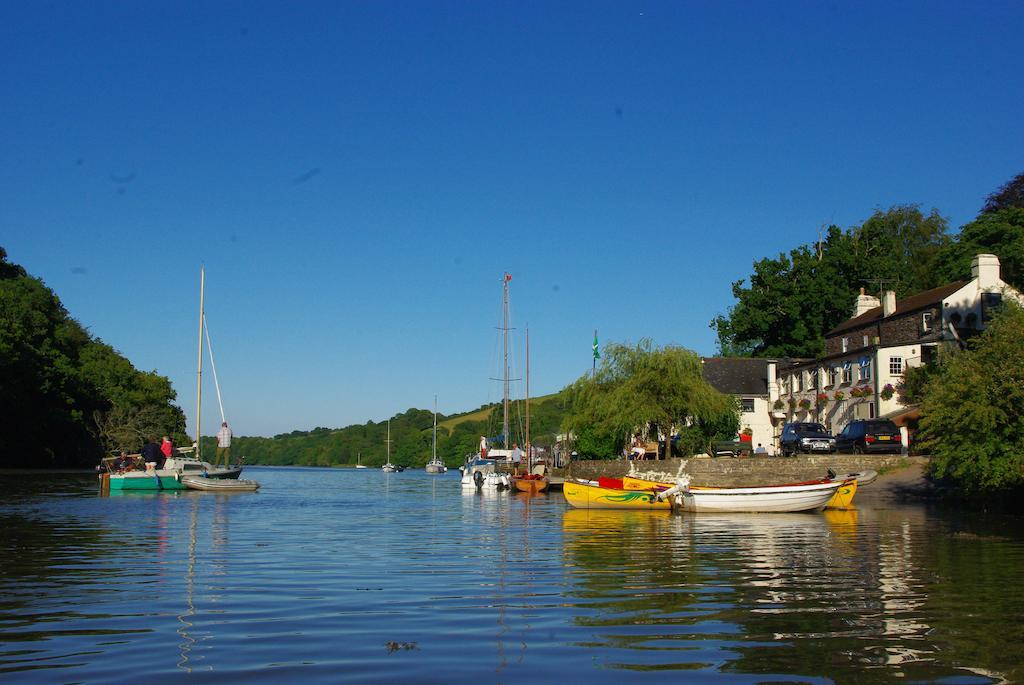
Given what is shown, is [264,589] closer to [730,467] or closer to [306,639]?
[306,639]

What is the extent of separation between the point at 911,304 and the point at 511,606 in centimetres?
5816

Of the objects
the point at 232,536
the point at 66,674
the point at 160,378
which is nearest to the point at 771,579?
the point at 66,674

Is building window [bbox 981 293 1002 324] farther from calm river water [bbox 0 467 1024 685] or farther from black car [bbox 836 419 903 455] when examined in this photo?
calm river water [bbox 0 467 1024 685]

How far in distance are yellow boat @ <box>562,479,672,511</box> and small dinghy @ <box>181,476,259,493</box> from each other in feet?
72.9

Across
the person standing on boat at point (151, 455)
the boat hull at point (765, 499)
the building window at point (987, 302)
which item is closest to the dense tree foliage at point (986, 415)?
the boat hull at point (765, 499)

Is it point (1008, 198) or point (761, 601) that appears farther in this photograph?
point (1008, 198)

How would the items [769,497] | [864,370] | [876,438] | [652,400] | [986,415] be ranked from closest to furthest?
[986,415], [769,497], [876,438], [652,400], [864,370]

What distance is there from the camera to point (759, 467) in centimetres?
4897

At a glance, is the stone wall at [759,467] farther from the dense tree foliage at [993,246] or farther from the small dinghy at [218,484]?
the dense tree foliage at [993,246]

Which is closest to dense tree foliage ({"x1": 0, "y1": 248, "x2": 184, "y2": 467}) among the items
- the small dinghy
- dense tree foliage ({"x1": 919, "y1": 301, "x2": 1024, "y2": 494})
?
the small dinghy

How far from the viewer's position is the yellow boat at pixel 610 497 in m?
38.1

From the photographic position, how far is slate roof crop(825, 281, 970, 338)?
60.5 meters

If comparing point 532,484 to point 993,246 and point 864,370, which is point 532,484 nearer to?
point 864,370

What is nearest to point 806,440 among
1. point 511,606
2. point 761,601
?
point 761,601
